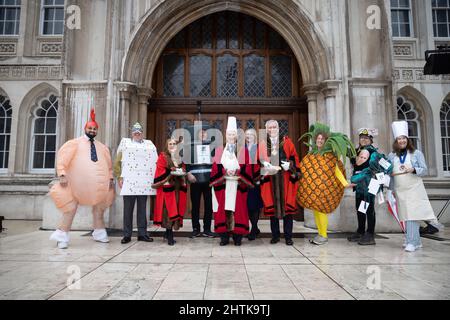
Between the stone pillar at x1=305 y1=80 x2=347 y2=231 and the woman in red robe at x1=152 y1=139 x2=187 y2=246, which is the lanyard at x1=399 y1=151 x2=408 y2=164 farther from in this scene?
the woman in red robe at x1=152 y1=139 x2=187 y2=246

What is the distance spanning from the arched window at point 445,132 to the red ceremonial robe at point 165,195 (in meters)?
9.21

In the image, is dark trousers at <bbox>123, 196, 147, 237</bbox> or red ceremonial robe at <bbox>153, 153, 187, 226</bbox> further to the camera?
dark trousers at <bbox>123, 196, 147, 237</bbox>

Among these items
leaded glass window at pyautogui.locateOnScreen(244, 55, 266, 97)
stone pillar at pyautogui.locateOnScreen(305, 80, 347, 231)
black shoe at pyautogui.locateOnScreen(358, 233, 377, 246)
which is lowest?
black shoe at pyautogui.locateOnScreen(358, 233, 377, 246)

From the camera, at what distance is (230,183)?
5035 millimetres

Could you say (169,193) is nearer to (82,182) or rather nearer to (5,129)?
(82,182)

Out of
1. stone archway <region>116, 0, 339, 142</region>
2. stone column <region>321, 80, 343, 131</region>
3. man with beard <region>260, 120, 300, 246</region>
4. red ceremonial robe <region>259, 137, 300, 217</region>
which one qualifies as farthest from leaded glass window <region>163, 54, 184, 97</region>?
red ceremonial robe <region>259, 137, 300, 217</region>

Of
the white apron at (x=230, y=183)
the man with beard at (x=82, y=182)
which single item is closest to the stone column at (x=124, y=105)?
the man with beard at (x=82, y=182)

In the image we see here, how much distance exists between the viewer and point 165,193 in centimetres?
512

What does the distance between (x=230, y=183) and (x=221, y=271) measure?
1790 mm

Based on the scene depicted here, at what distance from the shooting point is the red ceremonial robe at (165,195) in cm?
507

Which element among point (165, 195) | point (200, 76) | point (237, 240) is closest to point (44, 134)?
point (200, 76)

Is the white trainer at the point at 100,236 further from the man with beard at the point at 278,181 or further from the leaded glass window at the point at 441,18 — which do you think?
the leaded glass window at the point at 441,18

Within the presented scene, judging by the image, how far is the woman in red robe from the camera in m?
5.06
